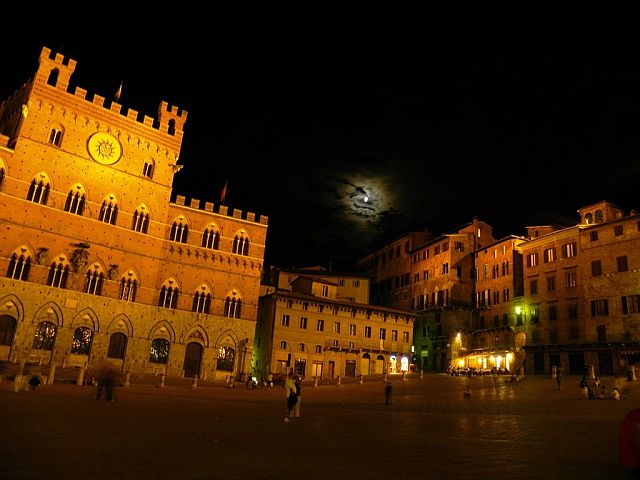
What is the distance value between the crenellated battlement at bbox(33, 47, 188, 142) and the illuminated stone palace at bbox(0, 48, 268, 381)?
10 centimetres

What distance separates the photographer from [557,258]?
50.9m

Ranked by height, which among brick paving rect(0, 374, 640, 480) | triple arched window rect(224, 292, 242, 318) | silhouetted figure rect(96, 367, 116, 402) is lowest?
brick paving rect(0, 374, 640, 480)

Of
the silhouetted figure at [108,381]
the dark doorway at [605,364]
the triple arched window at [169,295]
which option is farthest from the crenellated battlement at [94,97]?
the dark doorway at [605,364]

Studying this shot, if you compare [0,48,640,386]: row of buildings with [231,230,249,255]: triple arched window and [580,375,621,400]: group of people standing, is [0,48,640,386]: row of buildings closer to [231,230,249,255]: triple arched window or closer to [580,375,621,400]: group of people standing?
[231,230,249,255]: triple arched window

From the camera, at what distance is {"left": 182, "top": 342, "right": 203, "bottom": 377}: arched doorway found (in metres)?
42.8

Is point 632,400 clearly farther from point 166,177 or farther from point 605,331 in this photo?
point 166,177

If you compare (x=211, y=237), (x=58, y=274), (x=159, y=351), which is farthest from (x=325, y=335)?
(x=58, y=274)

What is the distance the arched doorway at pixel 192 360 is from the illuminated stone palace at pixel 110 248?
86 millimetres

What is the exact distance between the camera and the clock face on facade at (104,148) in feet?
134

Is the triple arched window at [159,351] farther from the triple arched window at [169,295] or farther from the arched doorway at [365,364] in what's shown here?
the arched doorway at [365,364]

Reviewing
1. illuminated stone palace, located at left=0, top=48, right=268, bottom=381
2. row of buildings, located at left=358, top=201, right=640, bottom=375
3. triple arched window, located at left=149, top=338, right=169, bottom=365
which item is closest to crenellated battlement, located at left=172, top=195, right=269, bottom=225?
illuminated stone palace, located at left=0, top=48, right=268, bottom=381

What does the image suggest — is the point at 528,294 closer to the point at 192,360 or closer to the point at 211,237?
the point at 211,237

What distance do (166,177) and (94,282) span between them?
1105 centimetres

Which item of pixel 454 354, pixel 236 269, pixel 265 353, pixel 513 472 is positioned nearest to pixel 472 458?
pixel 513 472
